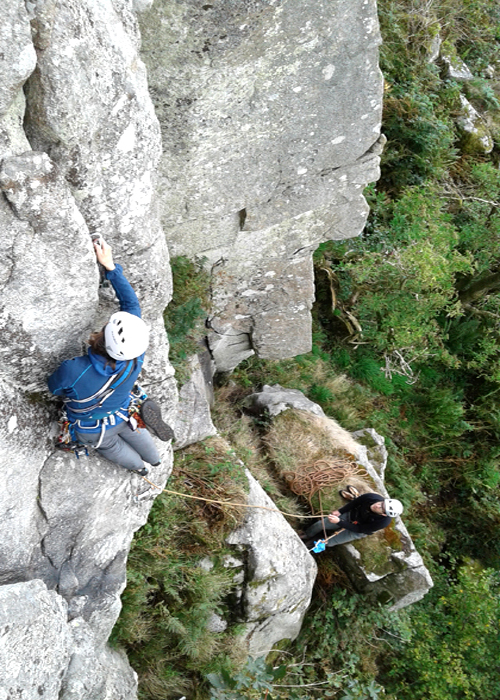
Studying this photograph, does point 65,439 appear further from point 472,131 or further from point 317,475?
point 472,131

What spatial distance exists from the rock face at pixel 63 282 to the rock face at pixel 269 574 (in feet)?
5.67

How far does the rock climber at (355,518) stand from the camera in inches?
252

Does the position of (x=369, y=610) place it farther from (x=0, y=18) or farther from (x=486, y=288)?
(x=0, y=18)

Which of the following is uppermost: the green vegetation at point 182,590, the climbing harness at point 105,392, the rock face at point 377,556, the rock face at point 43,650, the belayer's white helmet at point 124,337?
the belayer's white helmet at point 124,337

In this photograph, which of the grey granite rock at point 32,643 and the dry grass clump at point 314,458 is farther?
the dry grass clump at point 314,458

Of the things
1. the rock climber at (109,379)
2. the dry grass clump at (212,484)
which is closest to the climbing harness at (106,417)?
the rock climber at (109,379)

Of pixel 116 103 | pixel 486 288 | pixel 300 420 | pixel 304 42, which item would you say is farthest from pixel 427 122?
pixel 116 103

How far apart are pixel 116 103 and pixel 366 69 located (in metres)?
2.63

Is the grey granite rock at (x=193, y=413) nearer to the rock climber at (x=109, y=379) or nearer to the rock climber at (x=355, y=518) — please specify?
the rock climber at (x=109, y=379)

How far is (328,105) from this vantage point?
488 centimetres

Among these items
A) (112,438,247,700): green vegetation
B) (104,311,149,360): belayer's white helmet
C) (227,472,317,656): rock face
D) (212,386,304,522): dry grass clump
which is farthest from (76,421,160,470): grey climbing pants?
(212,386,304,522): dry grass clump

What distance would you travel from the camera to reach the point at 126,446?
14.1 ft

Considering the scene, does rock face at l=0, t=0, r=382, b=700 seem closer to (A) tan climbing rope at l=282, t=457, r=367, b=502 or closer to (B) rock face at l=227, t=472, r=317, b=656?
(B) rock face at l=227, t=472, r=317, b=656

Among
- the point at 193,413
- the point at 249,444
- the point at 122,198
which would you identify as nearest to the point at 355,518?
the point at 249,444
